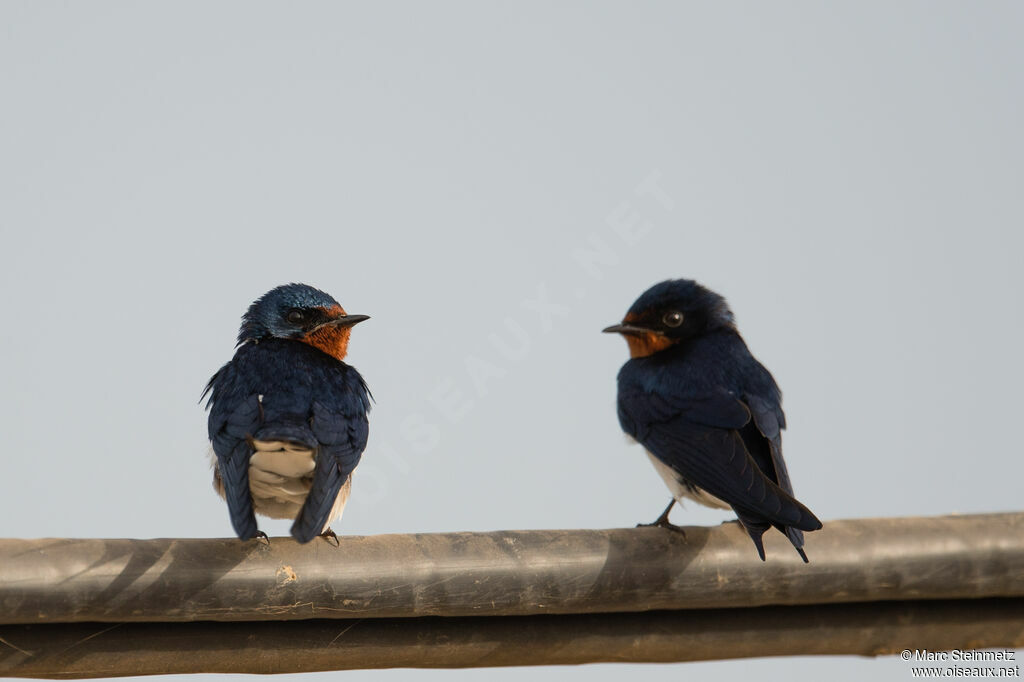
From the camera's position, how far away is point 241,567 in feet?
6.28

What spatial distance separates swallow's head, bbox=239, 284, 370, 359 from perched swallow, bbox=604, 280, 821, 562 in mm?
866

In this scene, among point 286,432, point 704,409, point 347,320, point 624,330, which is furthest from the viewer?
point 347,320

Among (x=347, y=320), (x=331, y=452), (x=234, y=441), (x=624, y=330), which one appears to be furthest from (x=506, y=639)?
(x=347, y=320)

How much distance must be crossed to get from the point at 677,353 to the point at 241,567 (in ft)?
4.98

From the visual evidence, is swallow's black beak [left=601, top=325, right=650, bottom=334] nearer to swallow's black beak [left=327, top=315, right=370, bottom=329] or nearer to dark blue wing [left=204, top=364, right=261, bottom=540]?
swallow's black beak [left=327, top=315, right=370, bottom=329]

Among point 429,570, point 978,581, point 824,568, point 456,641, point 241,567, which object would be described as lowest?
point 978,581

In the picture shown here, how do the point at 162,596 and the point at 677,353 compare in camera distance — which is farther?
the point at 677,353

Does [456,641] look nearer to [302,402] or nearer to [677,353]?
[302,402]

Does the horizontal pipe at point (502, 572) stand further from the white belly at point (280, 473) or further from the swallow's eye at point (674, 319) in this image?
the swallow's eye at point (674, 319)

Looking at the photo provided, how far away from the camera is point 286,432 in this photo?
8.42 ft

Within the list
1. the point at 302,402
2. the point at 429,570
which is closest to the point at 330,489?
the point at 302,402

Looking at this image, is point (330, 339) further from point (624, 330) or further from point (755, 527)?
point (755, 527)

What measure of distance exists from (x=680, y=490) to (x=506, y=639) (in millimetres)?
900

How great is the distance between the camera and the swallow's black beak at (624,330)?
315 centimetres
